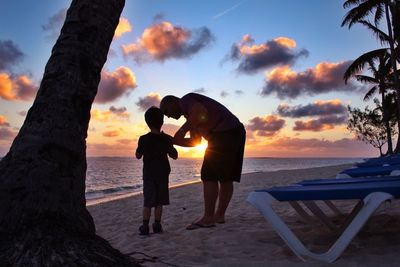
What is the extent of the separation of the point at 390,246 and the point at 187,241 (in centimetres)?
195

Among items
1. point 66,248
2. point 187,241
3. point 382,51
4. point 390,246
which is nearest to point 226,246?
point 187,241

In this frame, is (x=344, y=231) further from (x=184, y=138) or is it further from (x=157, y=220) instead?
(x=157, y=220)

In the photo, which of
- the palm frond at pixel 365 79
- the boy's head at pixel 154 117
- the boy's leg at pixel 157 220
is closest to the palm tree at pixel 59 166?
the boy's head at pixel 154 117

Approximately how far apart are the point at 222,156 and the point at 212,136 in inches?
10.1

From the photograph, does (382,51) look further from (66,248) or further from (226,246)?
(66,248)

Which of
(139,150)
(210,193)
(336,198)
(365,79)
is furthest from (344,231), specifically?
(365,79)

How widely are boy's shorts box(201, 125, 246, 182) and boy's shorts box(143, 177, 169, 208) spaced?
1.89 ft

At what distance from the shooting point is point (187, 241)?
4246mm

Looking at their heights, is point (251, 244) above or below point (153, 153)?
below

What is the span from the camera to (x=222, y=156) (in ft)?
15.1

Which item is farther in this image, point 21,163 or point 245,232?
point 245,232

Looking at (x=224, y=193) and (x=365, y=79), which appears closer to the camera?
(x=224, y=193)

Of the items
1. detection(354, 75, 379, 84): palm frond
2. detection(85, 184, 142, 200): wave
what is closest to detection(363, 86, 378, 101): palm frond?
detection(354, 75, 379, 84): palm frond

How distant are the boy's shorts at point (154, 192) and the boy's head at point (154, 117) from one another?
2.15 ft
